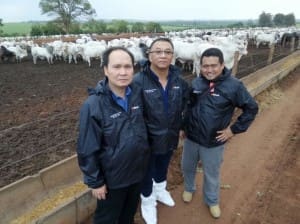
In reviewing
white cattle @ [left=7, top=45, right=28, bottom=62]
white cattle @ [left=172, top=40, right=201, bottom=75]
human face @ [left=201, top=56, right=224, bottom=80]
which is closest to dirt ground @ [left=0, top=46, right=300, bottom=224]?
human face @ [left=201, top=56, right=224, bottom=80]

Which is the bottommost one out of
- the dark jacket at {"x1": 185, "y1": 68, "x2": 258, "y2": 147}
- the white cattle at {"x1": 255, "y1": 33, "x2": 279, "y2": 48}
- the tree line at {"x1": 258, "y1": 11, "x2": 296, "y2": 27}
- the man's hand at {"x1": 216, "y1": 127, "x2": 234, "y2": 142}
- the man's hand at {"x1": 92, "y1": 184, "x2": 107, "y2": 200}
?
the tree line at {"x1": 258, "y1": 11, "x2": 296, "y2": 27}

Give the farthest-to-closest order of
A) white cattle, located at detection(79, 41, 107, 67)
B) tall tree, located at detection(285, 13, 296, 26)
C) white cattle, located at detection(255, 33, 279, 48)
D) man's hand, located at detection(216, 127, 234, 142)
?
tall tree, located at detection(285, 13, 296, 26), white cattle, located at detection(255, 33, 279, 48), white cattle, located at detection(79, 41, 107, 67), man's hand, located at detection(216, 127, 234, 142)

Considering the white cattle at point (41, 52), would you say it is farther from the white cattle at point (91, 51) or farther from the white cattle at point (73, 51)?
the white cattle at point (91, 51)

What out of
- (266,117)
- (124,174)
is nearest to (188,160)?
(124,174)

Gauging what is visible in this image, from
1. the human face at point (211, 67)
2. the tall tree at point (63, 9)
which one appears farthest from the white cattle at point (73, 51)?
the tall tree at point (63, 9)

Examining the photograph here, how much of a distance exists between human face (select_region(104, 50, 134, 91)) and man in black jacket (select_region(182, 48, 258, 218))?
40.7 inches

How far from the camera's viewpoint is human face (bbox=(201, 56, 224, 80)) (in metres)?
3.22

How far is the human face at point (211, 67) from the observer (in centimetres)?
322

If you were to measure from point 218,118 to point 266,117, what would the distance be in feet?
14.7

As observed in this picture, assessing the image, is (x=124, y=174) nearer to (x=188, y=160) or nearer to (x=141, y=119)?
(x=141, y=119)

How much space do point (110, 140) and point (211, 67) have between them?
4.38 feet

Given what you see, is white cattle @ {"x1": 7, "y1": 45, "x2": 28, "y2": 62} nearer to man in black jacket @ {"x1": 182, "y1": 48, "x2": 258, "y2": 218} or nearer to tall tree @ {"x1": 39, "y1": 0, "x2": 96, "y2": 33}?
man in black jacket @ {"x1": 182, "y1": 48, "x2": 258, "y2": 218}

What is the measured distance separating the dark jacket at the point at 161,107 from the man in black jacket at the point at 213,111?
0.65 ft

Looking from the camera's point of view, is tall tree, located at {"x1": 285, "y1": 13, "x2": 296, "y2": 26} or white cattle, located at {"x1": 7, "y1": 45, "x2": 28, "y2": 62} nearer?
white cattle, located at {"x1": 7, "y1": 45, "x2": 28, "y2": 62}
